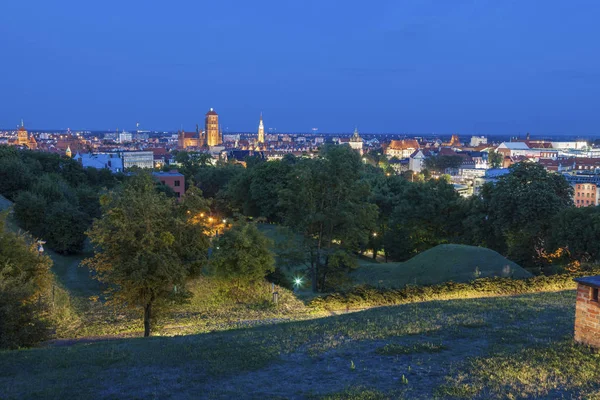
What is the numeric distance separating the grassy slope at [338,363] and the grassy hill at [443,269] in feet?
42.7

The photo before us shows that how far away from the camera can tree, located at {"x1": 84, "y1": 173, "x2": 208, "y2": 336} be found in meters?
17.4

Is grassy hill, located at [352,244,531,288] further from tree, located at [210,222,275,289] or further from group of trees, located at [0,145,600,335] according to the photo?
tree, located at [210,222,275,289]

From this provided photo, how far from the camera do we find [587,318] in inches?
450

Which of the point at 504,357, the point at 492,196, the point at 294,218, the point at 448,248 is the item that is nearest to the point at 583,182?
the point at 492,196

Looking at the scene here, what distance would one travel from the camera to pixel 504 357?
1116 cm

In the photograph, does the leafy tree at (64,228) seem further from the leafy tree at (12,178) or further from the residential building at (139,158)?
the residential building at (139,158)

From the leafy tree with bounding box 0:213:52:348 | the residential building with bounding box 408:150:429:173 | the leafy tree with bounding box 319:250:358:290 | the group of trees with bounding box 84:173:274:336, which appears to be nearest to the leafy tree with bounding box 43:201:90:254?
the group of trees with bounding box 84:173:274:336

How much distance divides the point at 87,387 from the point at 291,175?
20021 millimetres

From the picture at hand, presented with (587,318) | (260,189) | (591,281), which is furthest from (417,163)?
(591,281)

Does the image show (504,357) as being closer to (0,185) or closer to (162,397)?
(162,397)

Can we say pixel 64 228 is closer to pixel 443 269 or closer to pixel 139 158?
pixel 443 269

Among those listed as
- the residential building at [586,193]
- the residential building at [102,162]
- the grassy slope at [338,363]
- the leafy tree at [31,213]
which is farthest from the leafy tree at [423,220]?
the residential building at [102,162]

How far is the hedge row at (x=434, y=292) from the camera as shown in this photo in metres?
21.0

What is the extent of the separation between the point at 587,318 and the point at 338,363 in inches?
213
